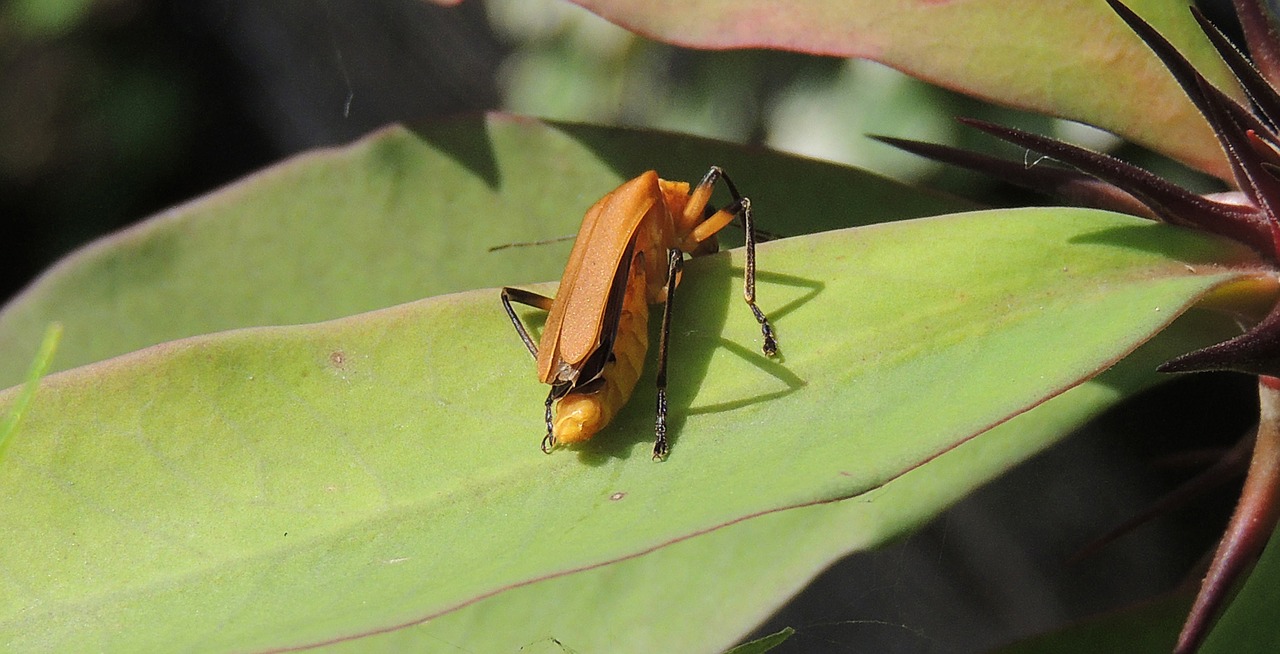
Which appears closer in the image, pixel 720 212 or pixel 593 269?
pixel 593 269

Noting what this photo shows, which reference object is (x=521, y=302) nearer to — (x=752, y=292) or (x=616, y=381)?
(x=616, y=381)

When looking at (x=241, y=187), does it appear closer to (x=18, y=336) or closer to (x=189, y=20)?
(x=18, y=336)

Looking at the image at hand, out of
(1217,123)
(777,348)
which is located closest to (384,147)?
(777,348)

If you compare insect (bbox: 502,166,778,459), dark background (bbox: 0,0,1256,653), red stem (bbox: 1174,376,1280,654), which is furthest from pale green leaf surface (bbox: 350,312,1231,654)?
dark background (bbox: 0,0,1256,653)

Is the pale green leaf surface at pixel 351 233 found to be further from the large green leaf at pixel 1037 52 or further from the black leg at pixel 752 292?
the large green leaf at pixel 1037 52

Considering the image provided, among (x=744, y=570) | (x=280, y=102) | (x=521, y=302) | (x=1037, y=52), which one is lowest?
(x=280, y=102)

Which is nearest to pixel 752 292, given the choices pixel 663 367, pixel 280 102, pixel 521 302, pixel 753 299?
pixel 753 299
